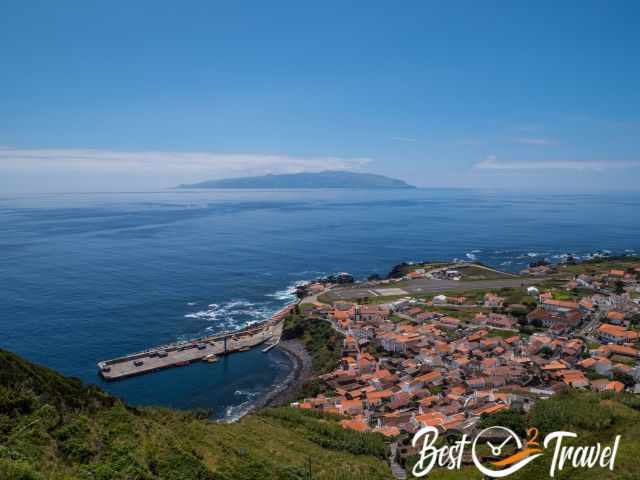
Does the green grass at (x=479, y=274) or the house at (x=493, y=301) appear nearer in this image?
the house at (x=493, y=301)

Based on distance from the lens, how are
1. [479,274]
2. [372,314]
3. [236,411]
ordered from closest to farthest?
1. [236,411]
2. [372,314]
3. [479,274]

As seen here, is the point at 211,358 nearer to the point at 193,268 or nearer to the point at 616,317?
the point at 193,268

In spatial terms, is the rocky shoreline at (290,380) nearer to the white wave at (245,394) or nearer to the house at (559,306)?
the white wave at (245,394)

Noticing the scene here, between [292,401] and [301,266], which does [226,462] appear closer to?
[292,401]

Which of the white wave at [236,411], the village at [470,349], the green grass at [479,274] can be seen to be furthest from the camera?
the green grass at [479,274]

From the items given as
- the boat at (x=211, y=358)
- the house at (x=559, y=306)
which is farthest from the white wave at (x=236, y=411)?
the house at (x=559, y=306)

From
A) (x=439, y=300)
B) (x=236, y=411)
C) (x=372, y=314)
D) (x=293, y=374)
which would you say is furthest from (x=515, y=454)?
(x=439, y=300)

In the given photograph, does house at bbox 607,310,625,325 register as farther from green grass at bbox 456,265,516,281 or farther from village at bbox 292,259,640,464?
green grass at bbox 456,265,516,281
